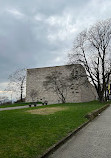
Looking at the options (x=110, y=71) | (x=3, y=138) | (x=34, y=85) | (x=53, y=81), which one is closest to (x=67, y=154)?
(x=3, y=138)

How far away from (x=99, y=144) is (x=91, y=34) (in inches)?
1319

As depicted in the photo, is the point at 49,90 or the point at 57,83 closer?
the point at 57,83

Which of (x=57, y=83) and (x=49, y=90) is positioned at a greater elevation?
(x=57, y=83)

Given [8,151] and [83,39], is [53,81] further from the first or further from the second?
[8,151]

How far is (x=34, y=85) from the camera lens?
59.6 metres

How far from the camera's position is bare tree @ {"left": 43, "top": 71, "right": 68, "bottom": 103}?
5322 cm

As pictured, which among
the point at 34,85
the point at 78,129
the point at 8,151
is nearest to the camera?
the point at 8,151

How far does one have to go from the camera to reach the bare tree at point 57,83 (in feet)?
175

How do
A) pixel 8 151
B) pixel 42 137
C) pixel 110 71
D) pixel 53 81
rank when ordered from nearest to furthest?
1. pixel 8 151
2. pixel 42 137
3. pixel 110 71
4. pixel 53 81

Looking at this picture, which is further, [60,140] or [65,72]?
[65,72]

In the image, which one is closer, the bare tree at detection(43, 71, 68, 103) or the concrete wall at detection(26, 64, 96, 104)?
the bare tree at detection(43, 71, 68, 103)

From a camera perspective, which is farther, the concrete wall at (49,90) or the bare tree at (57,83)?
the concrete wall at (49,90)

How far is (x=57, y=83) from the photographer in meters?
54.2

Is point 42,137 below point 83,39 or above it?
below
